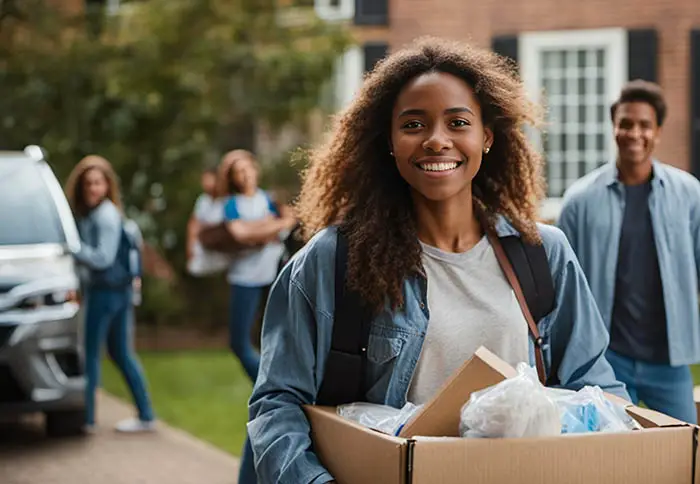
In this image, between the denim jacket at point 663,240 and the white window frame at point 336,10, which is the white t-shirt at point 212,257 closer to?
the denim jacket at point 663,240

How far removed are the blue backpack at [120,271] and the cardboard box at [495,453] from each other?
670cm

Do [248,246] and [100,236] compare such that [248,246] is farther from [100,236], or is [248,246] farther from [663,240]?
[663,240]

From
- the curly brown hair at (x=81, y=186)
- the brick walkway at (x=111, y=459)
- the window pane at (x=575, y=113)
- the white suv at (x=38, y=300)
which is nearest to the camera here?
the brick walkway at (x=111, y=459)

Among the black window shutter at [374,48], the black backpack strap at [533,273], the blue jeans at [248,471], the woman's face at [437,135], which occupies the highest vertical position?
the woman's face at [437,135]

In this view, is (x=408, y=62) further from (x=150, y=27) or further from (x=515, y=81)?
(x=150, y=27)

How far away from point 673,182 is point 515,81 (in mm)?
2491

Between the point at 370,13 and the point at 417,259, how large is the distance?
1547 cm

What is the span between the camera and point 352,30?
17750mm

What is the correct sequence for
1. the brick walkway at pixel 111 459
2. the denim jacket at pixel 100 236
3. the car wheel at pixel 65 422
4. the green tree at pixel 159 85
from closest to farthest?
1. the brick walkway at pixel 111 459
2. the denim jacket at pixel 100 236
3. the car wheel at pixel 65 422
4. the green tree at pixel 159 85

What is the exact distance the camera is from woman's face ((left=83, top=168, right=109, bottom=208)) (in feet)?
31.1

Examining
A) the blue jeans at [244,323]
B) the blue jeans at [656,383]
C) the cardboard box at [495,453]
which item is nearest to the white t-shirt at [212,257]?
the blue jeans at [244,323]

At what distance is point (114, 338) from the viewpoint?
9.59 m

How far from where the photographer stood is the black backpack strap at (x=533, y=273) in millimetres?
3137

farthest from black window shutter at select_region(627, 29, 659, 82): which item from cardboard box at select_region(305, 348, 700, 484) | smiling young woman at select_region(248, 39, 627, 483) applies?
cardboard box at select_region(305, 348, 700, 484)
